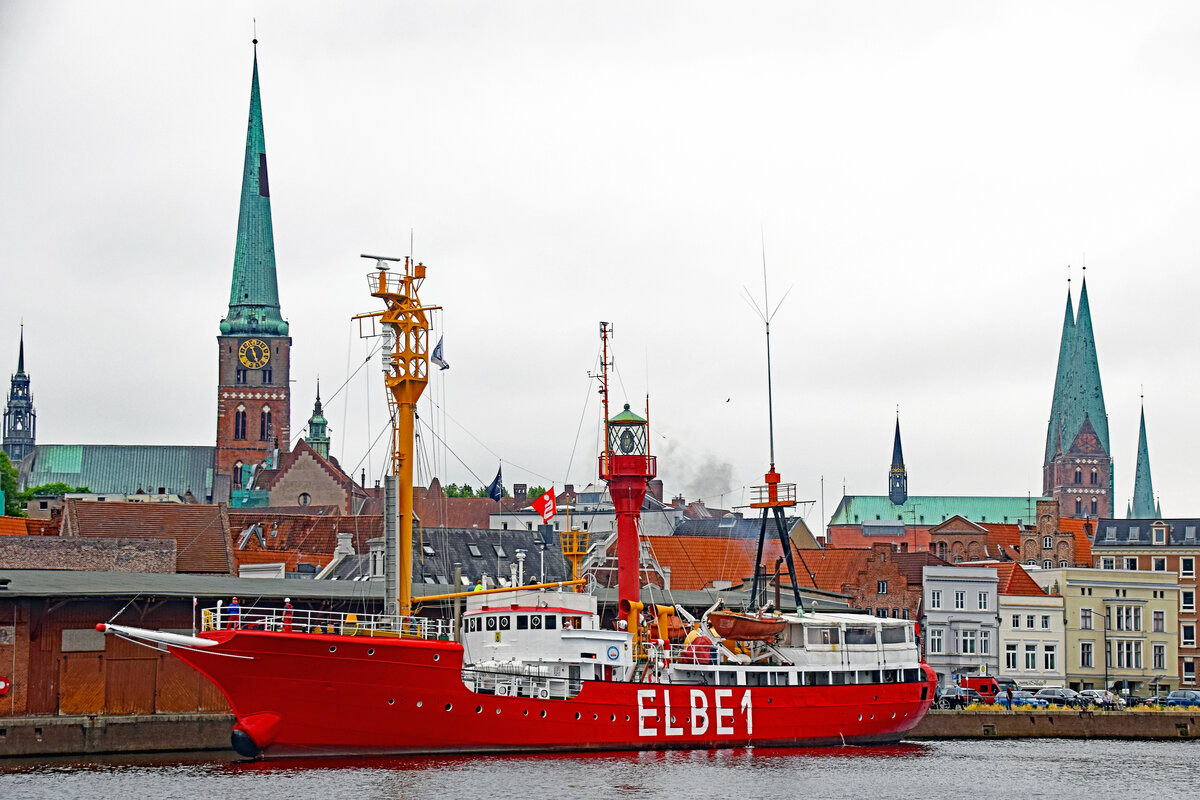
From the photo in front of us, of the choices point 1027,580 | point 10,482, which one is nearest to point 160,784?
point 1027,580

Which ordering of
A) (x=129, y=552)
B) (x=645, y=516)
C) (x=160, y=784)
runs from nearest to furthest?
(x=160, y=784) < (x=129, y=552) < (x=645, y=516)

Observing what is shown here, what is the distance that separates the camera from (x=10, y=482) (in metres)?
124

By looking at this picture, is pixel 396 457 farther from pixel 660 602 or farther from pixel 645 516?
pixel 645 516

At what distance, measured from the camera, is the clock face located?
6860 inches

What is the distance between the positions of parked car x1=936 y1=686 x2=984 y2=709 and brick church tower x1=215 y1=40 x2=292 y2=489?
108 meters

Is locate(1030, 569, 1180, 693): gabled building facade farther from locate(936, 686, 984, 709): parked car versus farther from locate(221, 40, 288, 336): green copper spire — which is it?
locate(221, 40, 288, 336): green copper spire

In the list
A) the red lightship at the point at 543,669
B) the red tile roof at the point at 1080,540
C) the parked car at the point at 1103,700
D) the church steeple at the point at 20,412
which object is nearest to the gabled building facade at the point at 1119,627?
the parked car at the point at 1103,700

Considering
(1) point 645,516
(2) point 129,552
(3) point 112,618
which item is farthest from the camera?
(1) point 645,516

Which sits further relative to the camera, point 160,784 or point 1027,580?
point 1027,580

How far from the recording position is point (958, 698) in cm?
6906

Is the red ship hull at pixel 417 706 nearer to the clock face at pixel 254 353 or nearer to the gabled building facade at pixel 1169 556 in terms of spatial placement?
the gabled building facade at pixel 1169 556

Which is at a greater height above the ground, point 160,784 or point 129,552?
point 129,552

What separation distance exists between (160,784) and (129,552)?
26181 mm

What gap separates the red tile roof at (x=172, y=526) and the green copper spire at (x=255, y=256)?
3512 inches
